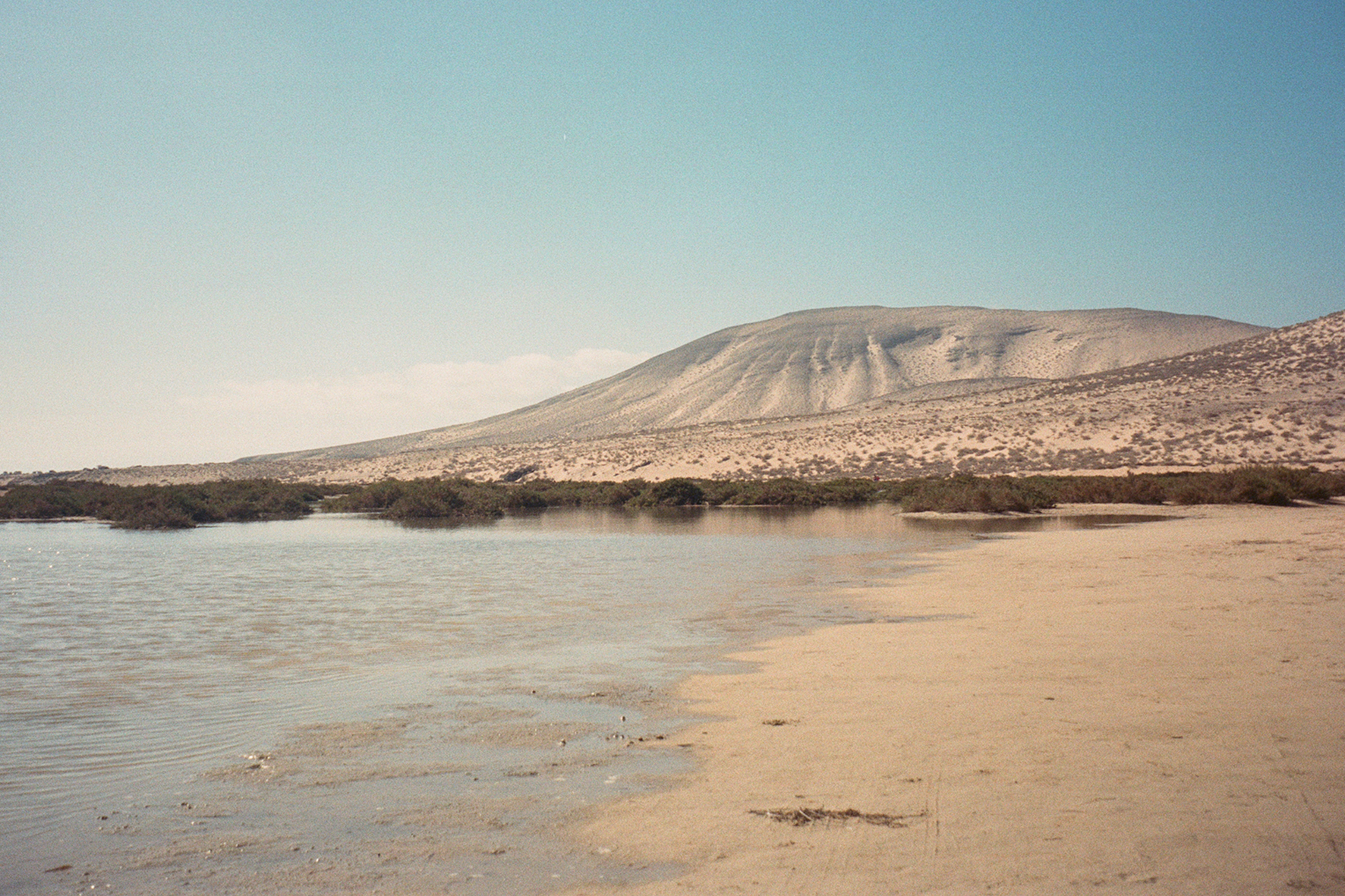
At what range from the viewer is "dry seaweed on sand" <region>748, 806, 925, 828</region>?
195 inches

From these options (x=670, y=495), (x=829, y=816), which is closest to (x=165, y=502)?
(x=670, y=495)

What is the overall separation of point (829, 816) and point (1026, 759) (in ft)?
5.02

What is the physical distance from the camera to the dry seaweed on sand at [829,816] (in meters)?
4.96

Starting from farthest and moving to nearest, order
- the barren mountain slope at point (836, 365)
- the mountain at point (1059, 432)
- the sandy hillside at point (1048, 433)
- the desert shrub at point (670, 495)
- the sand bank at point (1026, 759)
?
the barren mountain slope at point (836, 365)
the sandy hillside at point (1048, 433)
the mountain at point (1059, 432)
the desert shrub at point (670, 495)
the sand bank at point (1026, 759)

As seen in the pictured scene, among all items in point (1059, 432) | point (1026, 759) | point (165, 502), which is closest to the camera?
point (1026, 759)

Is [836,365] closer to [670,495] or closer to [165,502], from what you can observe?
[670,495]

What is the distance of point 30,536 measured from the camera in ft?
106

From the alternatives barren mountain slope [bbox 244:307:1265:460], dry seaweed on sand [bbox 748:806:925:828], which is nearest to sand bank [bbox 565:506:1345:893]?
dry seaweed on sand [bbox 748:806:925:828]

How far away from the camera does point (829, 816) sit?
200 inches

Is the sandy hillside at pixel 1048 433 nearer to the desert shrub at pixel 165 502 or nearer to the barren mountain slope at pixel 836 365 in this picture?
the desert shrub at pixel 165 502

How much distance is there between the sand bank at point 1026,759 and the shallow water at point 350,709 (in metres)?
0.61

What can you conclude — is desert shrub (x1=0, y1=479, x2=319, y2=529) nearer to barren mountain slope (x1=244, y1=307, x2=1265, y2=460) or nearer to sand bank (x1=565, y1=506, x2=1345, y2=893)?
sand bank (x1=565, y1=506, x2=1345, y2=893)

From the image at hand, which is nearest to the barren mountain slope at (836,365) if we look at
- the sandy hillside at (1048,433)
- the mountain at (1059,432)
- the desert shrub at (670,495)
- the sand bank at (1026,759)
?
the sandy hillside at (1048,433)

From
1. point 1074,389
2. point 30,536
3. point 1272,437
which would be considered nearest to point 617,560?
point 30,536
